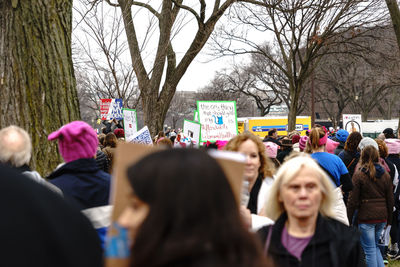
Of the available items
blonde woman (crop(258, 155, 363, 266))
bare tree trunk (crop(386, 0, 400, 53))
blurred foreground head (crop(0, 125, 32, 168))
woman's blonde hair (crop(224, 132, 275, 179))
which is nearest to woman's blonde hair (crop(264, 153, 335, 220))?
blonde woman (crop(258, 155, 363, 266))

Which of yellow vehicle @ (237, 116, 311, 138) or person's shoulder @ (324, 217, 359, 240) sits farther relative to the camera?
yellow vehicle @ (237, 116, 311, 138)

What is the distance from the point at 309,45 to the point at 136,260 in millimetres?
22488

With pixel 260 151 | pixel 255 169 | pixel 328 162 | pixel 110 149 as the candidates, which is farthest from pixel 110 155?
pixel 255 169

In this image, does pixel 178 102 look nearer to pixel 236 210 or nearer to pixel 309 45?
pixel 309 45

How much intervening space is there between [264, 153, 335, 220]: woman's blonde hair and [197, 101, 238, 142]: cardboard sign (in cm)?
708

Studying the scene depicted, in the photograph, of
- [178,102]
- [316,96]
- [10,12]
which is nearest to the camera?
[10,12]

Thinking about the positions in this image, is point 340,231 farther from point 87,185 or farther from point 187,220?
point 187,220

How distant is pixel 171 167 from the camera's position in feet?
4.31

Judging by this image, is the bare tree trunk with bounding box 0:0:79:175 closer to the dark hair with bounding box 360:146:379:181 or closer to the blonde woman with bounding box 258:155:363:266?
the blonde woman with bounding box 258:155:363:266

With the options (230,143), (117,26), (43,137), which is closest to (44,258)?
(230,143)

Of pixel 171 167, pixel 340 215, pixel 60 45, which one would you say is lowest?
pixel 340 215

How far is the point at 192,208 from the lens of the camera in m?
1.26

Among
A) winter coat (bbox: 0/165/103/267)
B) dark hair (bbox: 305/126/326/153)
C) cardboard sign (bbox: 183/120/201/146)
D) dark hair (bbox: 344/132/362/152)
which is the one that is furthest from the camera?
cardboard sign (bbox: 183/120/201/146)

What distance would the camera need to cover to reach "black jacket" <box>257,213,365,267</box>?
278 cm
